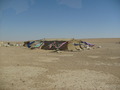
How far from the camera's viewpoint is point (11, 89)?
4.14 m

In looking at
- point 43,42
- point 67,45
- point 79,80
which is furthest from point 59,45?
point 79,80

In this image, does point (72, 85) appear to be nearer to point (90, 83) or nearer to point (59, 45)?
point (90, 83)

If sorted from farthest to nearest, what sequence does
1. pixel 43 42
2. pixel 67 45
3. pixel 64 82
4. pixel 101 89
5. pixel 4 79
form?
pixel 43 42, pixel 67 45, pixel 4 79, pixel 64 82, pixel 101 89

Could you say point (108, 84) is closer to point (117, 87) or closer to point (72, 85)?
point (117, 87)

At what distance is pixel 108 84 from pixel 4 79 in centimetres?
437

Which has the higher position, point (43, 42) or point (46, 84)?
point (43, 42)

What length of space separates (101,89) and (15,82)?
336 centimetres

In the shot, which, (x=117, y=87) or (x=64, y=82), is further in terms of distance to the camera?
(x=64, y=82)

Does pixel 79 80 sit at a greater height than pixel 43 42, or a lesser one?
lesser

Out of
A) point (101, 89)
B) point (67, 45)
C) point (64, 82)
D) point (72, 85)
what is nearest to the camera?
point (101, 89)

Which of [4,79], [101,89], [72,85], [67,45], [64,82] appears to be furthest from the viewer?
[67,45]

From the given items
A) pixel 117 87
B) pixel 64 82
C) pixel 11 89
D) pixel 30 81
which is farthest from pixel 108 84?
pixel 11 89

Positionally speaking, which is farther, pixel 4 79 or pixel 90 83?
pixel 4 79

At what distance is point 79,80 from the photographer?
16.3 feet
